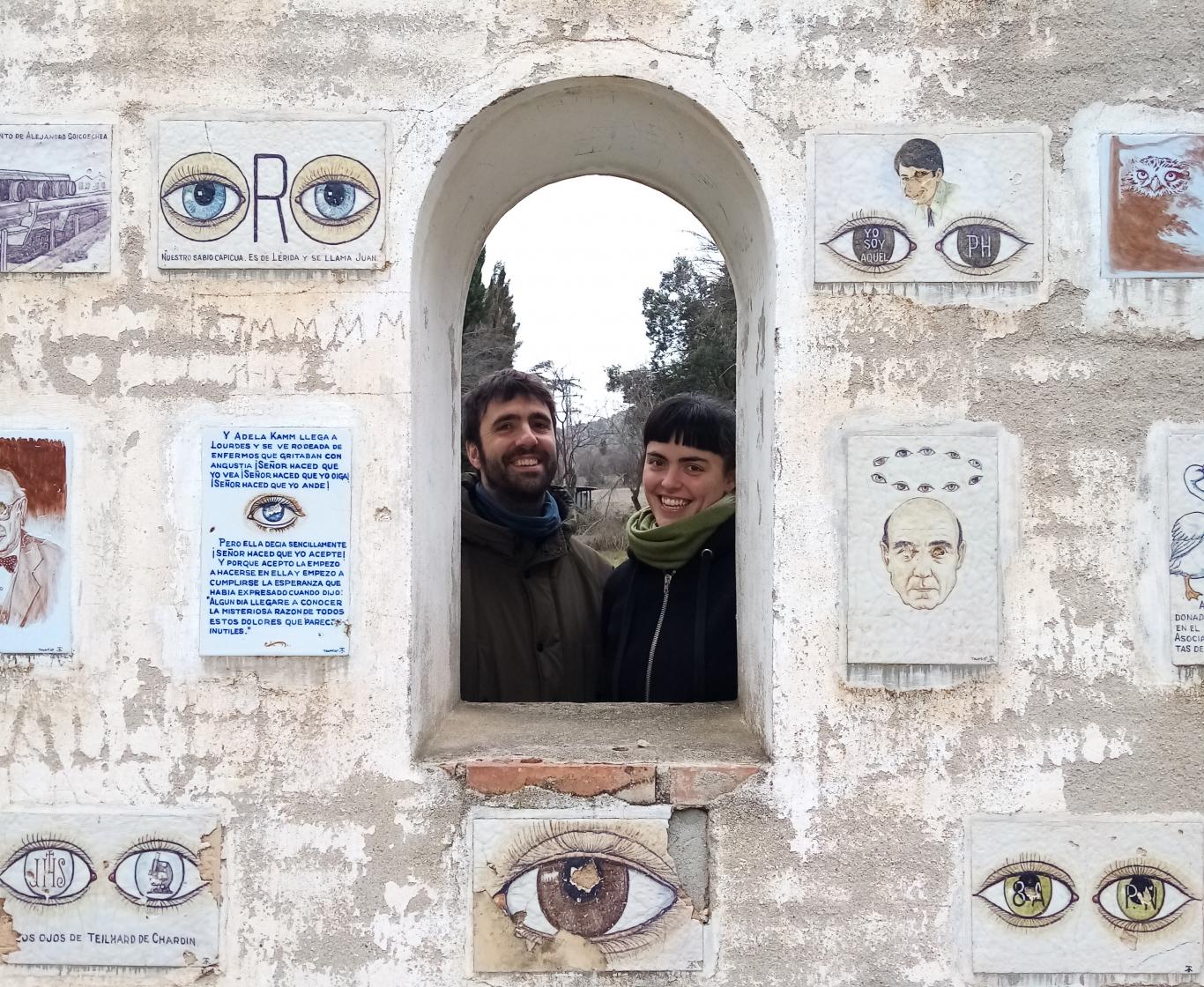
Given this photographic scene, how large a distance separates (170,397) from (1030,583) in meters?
2.11

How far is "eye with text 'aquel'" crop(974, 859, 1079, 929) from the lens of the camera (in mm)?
2223

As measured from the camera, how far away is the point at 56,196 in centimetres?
230

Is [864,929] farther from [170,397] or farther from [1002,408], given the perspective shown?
[170,397]

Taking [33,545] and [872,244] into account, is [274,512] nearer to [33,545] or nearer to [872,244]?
[33,545]

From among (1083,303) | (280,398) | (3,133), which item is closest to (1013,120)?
(1083,303)

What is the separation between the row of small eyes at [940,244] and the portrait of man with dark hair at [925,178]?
6 centimetres

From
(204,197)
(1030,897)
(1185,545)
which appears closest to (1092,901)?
(1030,897)

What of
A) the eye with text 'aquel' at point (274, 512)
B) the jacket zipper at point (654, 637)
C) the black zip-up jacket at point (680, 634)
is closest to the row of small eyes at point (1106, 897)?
the black zip-up jacket at point (680, 634)

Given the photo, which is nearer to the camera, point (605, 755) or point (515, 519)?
point (605, 755)

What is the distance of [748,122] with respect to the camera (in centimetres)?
227

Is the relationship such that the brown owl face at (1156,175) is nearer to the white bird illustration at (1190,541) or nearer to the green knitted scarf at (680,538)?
the white bird illustration at (1190,541)

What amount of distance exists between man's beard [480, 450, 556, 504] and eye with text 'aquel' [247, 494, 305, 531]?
56.2 inches

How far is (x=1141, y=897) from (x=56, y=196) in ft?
10.1

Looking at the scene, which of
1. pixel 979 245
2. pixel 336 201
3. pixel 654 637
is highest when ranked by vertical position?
pixel 336 201
